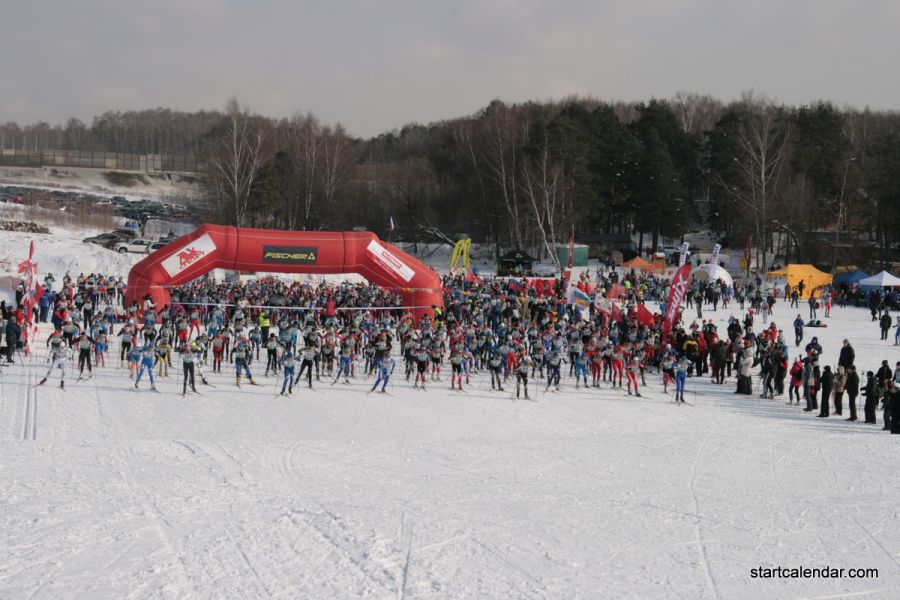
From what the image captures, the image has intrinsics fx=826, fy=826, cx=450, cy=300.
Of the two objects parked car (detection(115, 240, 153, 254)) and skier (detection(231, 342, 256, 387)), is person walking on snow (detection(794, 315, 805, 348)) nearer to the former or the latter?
skier (detection(231, 342, 256, 387))

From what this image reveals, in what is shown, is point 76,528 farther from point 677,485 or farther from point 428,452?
point 677,485

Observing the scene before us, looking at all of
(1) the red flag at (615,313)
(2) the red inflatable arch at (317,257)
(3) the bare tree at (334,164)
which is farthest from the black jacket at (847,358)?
(3) the bare tree at (334,164)

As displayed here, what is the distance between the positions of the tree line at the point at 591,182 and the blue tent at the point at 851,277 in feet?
20.8

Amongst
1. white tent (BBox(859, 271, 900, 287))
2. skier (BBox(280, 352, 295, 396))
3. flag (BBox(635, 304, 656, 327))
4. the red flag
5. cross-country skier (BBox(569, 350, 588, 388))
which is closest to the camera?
skier (BBox(280, 352, 295, 396))

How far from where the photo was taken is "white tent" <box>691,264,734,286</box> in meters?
36.8

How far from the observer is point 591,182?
56219 millimetres

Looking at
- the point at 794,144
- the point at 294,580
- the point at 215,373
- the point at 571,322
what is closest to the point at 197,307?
the point at 215,373

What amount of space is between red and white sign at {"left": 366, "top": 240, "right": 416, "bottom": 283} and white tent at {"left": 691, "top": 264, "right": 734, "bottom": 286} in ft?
50.4

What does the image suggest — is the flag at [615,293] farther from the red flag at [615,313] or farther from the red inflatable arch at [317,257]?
the red inflatable arch at [317,257]

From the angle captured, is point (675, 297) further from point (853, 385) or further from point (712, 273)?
point (712, 273)

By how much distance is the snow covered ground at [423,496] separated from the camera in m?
9.22

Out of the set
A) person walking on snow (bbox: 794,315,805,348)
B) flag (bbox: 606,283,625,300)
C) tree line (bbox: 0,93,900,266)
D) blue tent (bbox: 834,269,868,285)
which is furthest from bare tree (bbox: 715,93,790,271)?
person walking on snow (bbox: 794,315,805,348)

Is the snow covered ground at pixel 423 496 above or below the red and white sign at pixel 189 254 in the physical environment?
below

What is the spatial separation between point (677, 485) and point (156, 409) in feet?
33.9
